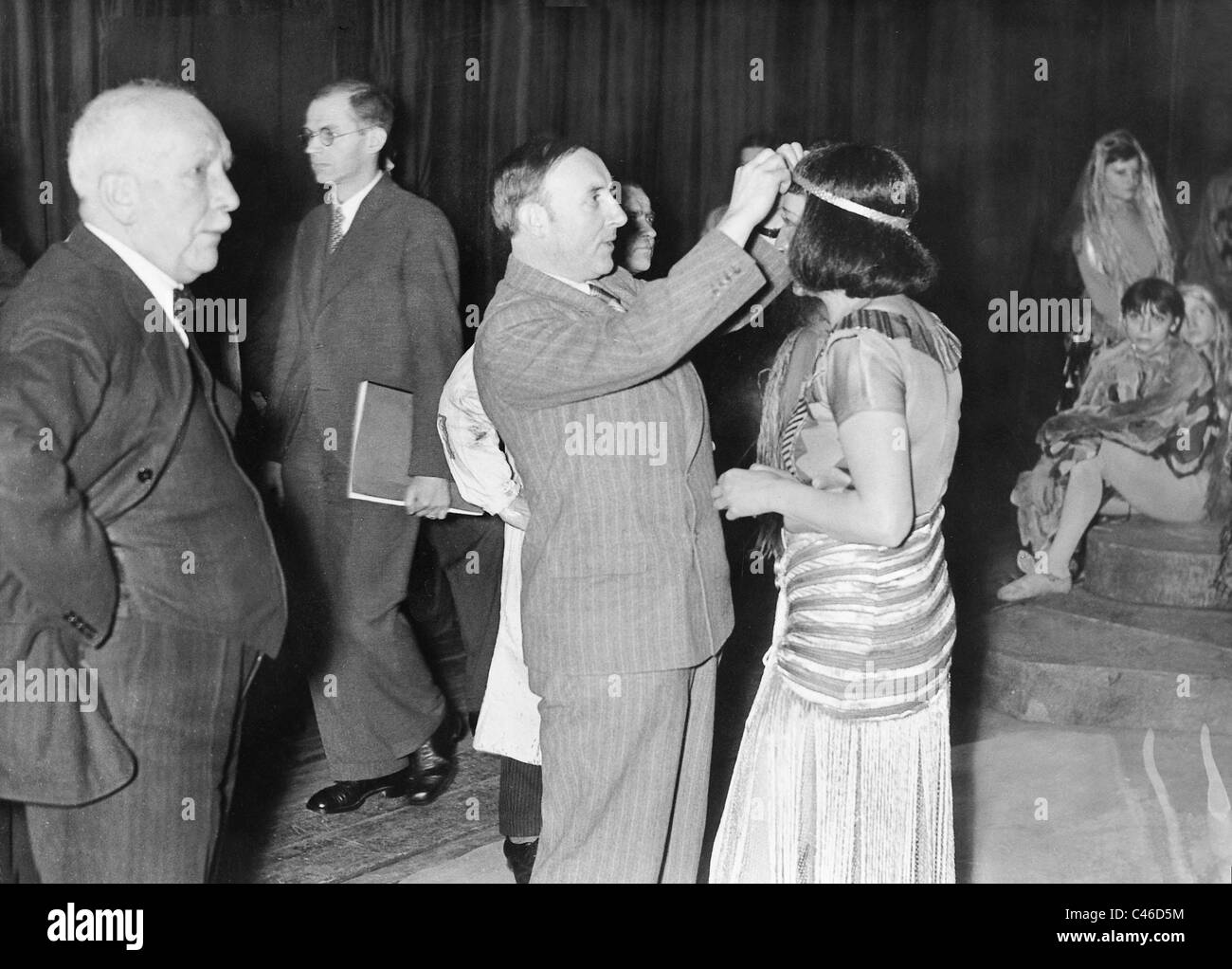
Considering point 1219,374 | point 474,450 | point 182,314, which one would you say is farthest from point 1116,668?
point 182,314

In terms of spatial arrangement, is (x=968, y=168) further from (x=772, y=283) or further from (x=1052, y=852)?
(x=772, y=283)

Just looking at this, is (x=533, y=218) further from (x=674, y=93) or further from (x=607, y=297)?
(x=674, y=93)

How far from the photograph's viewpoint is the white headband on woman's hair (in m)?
1.89

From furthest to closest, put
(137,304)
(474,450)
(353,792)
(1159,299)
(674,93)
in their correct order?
(1159,299), (674,93), (353,792), (474,450), (137,304)

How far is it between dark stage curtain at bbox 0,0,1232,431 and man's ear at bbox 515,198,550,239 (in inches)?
48.3

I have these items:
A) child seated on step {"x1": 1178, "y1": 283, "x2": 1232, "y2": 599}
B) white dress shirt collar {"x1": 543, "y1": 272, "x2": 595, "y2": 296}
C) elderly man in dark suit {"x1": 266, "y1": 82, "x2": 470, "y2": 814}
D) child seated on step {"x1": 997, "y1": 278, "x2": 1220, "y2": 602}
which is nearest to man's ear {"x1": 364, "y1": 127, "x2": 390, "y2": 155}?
elderly man in dark suit {"x1": 266, "y1": 82, "x2": 470, "y2": 814}

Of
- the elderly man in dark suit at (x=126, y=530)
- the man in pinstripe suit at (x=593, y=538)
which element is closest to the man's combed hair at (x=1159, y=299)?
the man in pinstripe suit at (x=593, y=538)

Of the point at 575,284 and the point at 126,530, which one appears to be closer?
the point at 126,530

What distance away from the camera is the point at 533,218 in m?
2.00

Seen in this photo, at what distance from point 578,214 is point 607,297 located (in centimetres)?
14

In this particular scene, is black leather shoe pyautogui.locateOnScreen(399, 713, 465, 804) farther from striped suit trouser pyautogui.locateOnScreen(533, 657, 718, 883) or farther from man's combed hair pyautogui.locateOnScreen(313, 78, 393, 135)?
man's combed hair pyautogui.locateOnScreen(313, 78, 393, 135)

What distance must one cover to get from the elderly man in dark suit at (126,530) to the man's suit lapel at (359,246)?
1002 millimetres

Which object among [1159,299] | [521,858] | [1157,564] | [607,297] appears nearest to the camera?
[607,297]

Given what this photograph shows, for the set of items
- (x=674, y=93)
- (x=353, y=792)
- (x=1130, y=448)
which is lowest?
(x=353, y=792)
